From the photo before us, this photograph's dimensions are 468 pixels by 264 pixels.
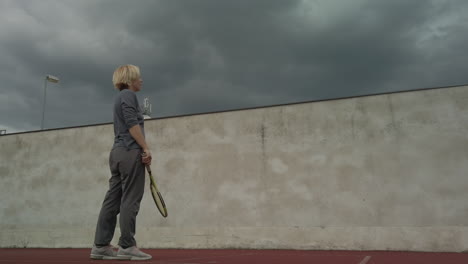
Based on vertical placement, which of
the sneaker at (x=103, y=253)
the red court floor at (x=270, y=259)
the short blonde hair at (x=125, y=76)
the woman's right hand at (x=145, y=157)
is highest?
the short blonde hair at (x=125, y=76)

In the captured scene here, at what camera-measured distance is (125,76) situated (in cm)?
353

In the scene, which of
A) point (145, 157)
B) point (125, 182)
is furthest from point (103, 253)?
point (145, 157)

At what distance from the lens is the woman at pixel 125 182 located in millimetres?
3088

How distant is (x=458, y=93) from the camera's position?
17.4 feet

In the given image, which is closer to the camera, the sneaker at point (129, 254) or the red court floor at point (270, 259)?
the sneaker at point (129, 254)

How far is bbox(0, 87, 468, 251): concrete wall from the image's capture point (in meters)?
5.20

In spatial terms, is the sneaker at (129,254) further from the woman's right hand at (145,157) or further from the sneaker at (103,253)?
the woman's right hand at (145,157)

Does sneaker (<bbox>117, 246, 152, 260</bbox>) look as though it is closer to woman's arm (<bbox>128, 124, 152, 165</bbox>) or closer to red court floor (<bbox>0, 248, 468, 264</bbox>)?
red court floor (<bbox>0, 248, 468, 264</bbox>)

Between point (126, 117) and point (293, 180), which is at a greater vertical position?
point (126, 117)

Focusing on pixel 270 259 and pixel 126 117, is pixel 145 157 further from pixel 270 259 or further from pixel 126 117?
pixel 270 259

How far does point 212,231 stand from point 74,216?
2.76 meters

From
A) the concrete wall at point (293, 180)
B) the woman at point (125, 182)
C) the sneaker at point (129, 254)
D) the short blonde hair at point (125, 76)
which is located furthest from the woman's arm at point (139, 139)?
the concrete wall at point (293, 180)

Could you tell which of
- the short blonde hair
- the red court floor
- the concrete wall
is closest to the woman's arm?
the short blonde hair

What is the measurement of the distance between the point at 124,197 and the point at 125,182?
129mm
